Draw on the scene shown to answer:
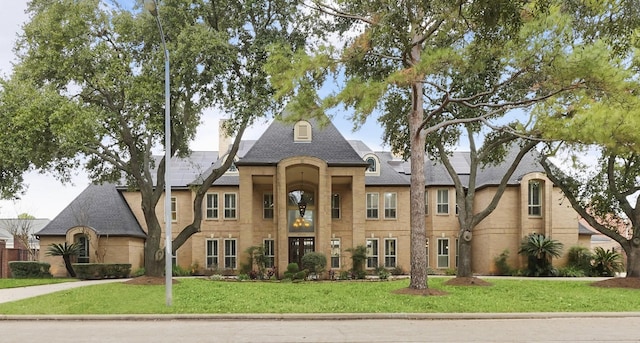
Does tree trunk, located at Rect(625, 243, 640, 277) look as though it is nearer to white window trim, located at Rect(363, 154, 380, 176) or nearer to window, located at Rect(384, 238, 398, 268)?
window, located at Rect(384, 238, 398, 268)

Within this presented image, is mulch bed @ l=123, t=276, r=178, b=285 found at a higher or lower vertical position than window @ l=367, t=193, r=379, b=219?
lower

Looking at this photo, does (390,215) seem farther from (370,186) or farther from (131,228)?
(131,228)

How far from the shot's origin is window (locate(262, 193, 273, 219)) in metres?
35.1

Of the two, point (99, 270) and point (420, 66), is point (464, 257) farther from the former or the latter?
point (99, 270)

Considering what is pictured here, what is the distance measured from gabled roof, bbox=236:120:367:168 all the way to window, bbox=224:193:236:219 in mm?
4979

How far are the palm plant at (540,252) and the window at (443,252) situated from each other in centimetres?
459

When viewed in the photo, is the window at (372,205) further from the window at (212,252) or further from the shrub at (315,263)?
the window at (212,252)

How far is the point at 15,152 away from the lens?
20797mm

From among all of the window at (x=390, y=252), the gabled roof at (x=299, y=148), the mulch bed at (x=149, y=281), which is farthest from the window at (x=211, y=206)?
the mulch bed at (x=149, y=281)

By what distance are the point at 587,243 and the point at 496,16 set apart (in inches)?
1178

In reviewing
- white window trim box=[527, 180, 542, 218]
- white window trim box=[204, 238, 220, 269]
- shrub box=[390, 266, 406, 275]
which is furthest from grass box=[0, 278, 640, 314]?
white window trim box=[204, 238, 220, 269]

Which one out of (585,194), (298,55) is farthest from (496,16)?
(585,194)

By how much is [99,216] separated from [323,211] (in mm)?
13472

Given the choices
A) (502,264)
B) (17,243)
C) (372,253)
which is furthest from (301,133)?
(17,243)
